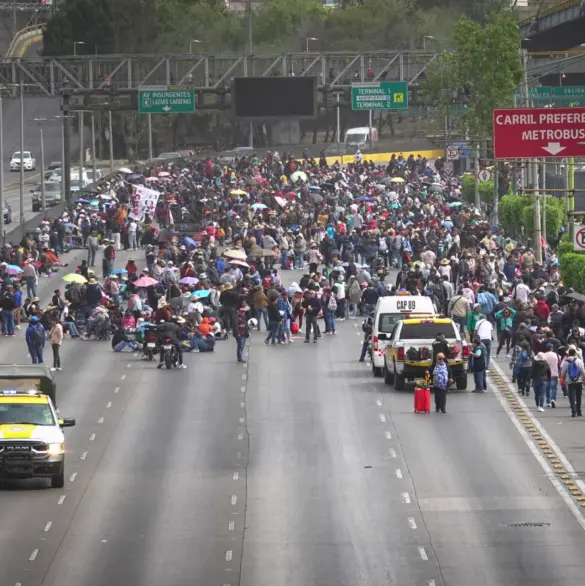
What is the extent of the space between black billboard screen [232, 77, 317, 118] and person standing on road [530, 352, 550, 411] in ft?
196

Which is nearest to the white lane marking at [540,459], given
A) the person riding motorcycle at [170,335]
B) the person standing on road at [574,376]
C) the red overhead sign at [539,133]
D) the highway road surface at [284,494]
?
the highway road surface at [284,494]

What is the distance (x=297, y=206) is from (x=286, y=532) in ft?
161

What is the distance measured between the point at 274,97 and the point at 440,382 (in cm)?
6138

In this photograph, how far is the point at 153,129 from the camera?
152 meters

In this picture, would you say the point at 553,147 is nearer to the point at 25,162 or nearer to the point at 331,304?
the point at 331,304

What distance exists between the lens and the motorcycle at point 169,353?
45531 millimetres

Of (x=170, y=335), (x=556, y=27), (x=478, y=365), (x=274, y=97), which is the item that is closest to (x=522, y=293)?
(x=478, y=365)

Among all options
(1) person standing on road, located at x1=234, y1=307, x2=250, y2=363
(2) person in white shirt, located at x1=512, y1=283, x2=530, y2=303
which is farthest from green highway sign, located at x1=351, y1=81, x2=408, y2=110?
(1) person standing on road, located at x1=234, y1=307, x2=250, y2=363

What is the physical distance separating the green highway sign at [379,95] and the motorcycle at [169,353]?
2224 inches

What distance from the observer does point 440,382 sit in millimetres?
38188

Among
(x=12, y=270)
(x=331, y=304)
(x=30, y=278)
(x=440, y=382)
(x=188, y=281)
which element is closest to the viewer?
(x=440, y=382)

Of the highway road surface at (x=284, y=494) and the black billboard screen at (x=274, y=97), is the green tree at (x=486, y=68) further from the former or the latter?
the highway road surface at (x=284, y=494)

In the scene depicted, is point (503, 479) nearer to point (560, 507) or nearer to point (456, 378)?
point (560, 507)

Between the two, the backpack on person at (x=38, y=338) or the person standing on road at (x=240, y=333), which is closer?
the backpack on person at (x=38, y=338)
